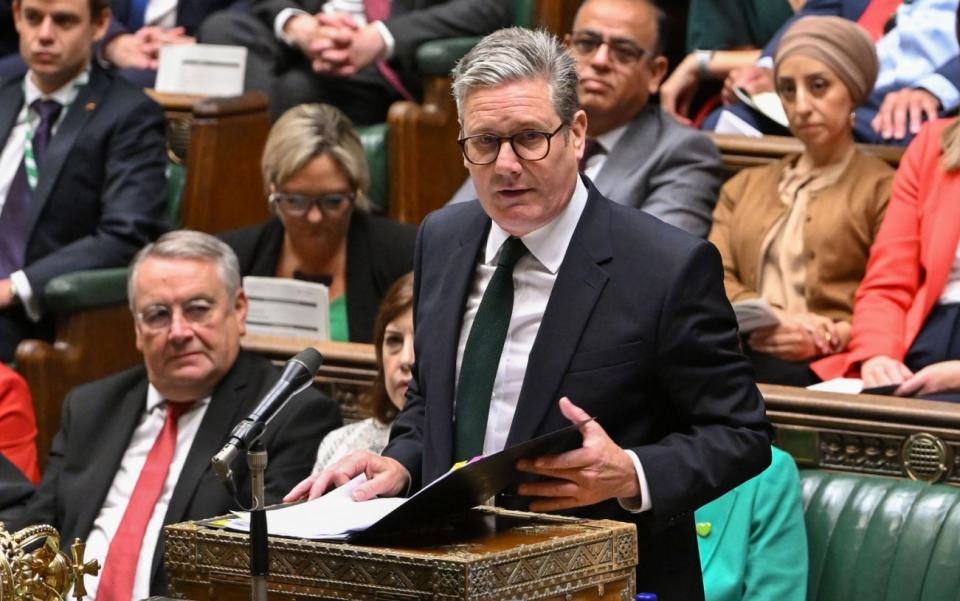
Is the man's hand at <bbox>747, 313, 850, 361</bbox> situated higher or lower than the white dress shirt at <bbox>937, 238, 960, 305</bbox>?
lower

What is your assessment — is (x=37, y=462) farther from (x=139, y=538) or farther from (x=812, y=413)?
(x=812, y=413)

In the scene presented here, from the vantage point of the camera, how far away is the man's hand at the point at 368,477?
1.94 meters

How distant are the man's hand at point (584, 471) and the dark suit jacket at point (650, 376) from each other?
51 mm

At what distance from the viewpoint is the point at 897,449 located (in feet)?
9.47

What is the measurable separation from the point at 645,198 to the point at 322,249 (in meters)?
0.81

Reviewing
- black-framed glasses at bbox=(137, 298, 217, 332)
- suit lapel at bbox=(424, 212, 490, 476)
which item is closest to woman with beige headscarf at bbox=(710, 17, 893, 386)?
black-framed glasses at bbox=(137, 298, 217, 332)

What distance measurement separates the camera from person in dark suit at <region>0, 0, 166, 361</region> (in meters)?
4.31

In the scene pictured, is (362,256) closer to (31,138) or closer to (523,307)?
(31,138)

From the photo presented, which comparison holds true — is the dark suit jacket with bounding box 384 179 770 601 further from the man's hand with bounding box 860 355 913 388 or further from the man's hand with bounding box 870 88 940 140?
the man's hand with bounding box 870 88 940 140

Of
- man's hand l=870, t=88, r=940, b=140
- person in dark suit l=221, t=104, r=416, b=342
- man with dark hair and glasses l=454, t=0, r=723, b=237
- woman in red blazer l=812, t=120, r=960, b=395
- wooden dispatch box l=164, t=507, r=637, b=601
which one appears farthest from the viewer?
person in dark suit l=221, t=104, r=416, b=342

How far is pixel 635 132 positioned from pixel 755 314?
58cm

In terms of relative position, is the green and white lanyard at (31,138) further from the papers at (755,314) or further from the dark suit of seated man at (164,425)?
the papers at (755,314)

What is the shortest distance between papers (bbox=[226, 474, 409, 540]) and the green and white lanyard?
269 centimetres

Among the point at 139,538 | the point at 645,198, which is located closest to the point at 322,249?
the point at 645,198
